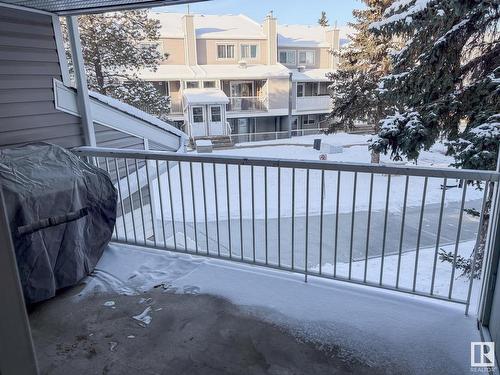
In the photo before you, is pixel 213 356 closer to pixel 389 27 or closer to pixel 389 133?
pixel 389 133

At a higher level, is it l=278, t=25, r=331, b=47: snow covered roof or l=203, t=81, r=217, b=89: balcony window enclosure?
l=278, t=25, r=331, b=47: snow covered roof

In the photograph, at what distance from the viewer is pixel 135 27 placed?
389 inches

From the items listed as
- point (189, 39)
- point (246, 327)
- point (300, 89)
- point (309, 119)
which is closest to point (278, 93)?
point (300, 89)

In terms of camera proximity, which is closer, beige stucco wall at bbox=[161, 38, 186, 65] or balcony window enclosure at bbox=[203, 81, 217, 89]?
beige stucco wall at bbox=[161, 38, 186, 65]

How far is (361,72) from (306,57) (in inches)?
272

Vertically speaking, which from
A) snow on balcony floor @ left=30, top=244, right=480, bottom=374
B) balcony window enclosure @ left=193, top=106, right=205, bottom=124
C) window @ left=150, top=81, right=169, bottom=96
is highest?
window @ left=150, top=81, right=169, bottom=96

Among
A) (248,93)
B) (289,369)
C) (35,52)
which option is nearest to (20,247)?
(289,369)

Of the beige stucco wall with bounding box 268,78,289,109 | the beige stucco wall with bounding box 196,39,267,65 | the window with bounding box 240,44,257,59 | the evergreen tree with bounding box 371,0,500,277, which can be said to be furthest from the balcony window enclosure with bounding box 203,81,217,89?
the evergreen tree with bounding box 371,0,500,277

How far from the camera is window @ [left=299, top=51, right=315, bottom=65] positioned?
53.3ft

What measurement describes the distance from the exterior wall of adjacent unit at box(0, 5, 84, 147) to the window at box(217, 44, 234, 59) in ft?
41.6

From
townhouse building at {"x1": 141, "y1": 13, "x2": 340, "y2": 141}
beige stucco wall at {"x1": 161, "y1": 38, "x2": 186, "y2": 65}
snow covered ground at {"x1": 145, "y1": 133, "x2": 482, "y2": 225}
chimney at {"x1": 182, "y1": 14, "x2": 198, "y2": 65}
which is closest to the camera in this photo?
snow covered ground at {"x1": 145, "y1": 133, "x2": 482, "y2": 225}

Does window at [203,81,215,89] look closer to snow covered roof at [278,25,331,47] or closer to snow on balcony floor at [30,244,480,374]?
snow covered roof at [278,25,331,47]

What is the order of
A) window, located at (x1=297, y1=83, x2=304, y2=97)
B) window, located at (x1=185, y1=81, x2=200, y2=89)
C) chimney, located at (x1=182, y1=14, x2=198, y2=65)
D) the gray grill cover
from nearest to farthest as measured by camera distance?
1. the gray grill cover
2. chimney, located at (x1=182, y1=14, x2=198, y2=65)
3. window, located at (x1=185, y1=81, x2=200, y2=89)
4. window, located at (x1=297, y1=83, x2=304, y2=97)

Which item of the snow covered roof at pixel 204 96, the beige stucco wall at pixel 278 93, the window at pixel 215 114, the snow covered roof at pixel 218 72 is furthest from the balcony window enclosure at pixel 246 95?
the snow covered roof at pixel 204 96
